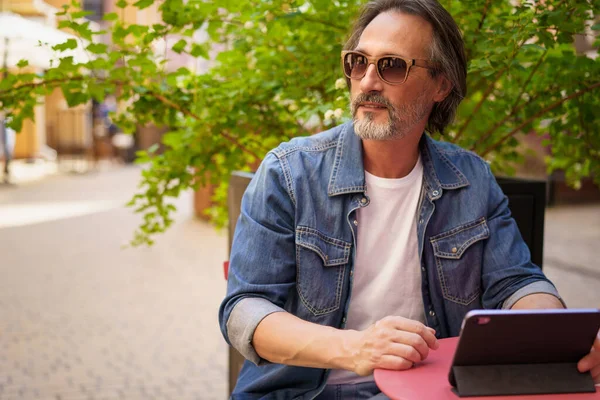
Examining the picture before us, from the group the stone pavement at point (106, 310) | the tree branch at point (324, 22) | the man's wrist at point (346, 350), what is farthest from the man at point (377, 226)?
the stone pavement at point (106, 310)

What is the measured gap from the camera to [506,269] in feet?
6.56

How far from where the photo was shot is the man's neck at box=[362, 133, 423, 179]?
79.5 inches

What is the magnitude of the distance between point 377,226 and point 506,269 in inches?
14.1

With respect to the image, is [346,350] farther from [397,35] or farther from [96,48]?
[96,48]

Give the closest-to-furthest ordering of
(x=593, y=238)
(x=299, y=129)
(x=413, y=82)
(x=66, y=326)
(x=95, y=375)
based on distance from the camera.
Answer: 1. (x=413, y=82)
2. (x=299, y=129)
3. (x=95, y=375)
4. (x=66, y=326)
5. (x=593, y=238)

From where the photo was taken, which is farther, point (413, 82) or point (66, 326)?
point (66, 326)

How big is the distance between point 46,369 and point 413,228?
2.84 metres

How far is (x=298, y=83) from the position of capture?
2975 mm

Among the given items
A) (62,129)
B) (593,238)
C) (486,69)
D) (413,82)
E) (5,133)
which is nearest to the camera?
(413,82)

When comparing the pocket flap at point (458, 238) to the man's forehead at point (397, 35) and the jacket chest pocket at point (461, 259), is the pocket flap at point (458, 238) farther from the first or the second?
the man's forehead at point (397, 35)

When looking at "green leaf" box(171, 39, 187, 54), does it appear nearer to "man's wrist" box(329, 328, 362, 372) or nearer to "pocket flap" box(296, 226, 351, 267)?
"pocket flap" box(296, 226, 351, 267)

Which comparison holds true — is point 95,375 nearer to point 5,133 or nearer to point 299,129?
point 299,129

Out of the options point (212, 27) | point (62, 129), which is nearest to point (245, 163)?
point (212, 27)

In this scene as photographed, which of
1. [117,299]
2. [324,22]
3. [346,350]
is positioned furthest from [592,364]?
[117,299]
